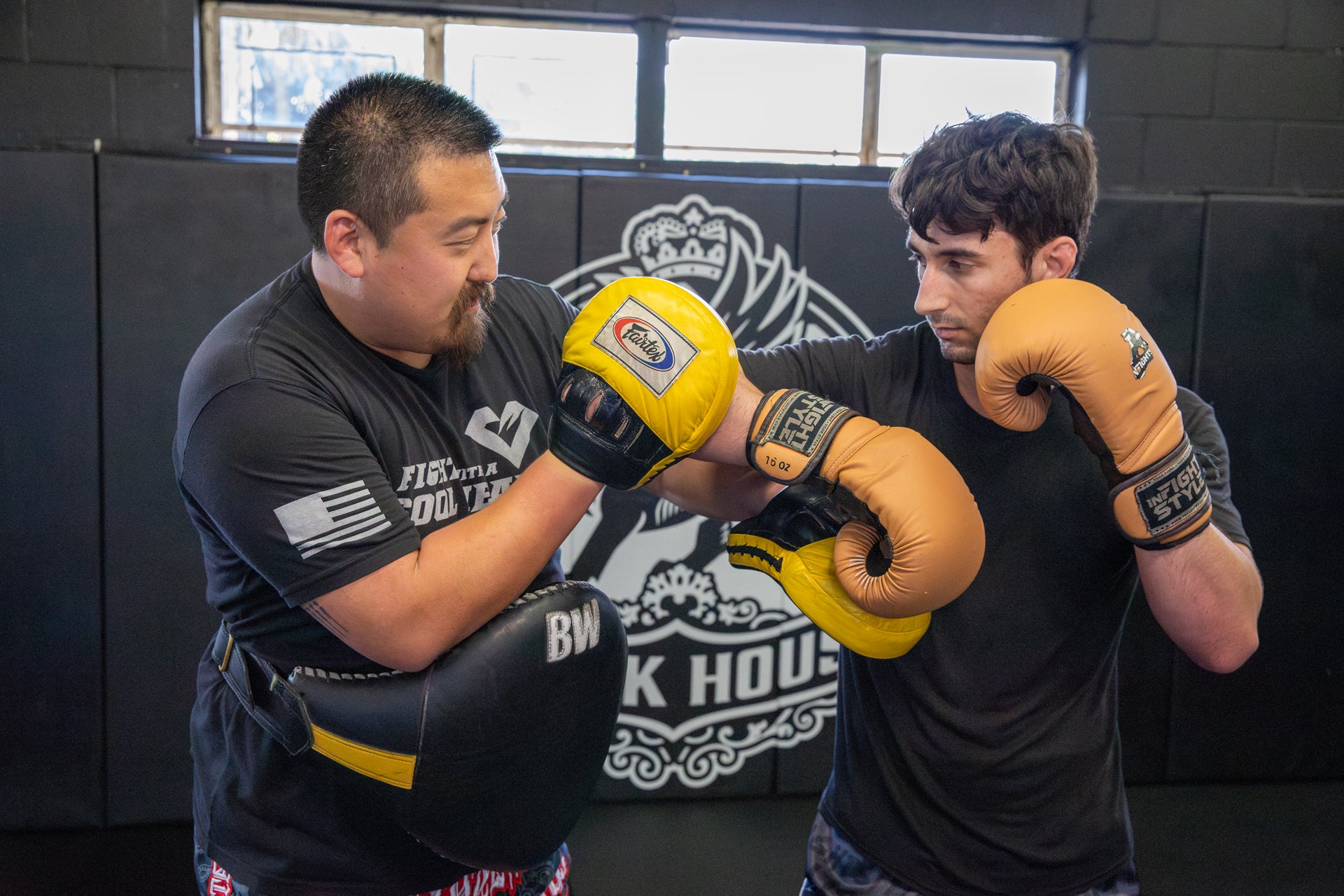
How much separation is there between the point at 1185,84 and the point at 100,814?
3929 mm

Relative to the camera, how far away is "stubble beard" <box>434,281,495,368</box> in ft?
4.31

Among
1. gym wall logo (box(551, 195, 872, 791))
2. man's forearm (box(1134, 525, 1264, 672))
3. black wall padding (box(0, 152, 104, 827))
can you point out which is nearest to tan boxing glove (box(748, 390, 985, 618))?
man's forearm (box(1134, 525, 1264, 672))

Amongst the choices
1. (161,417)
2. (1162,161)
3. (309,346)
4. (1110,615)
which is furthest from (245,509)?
(1162,161)

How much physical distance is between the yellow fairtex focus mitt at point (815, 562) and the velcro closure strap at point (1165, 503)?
29 cm

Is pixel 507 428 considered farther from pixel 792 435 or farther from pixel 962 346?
pixel 962 346

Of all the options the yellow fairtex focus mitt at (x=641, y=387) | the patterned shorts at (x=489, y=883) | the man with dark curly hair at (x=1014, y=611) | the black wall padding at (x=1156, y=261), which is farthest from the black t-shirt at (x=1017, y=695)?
the black wall padding at (x=1156, y=261)

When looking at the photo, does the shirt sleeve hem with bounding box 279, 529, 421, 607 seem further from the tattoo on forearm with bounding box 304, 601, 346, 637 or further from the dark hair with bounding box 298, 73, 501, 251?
the dark hair with bounding box 298, 73, 501, 251

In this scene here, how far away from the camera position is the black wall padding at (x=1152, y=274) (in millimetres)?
2924

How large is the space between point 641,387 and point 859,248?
5.92 feet

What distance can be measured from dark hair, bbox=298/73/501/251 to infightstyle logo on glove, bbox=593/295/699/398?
0.93ft

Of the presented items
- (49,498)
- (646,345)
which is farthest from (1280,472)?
(49,498)

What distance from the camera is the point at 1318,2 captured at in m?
3.15

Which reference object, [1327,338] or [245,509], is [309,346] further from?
[1327,338]

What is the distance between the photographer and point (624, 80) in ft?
10.1
